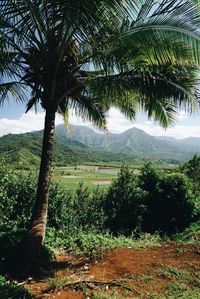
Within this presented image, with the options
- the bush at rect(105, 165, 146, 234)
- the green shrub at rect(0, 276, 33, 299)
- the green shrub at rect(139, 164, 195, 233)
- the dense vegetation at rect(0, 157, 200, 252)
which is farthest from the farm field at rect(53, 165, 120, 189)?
the green shrub at rect(0, 276, 33, 299)

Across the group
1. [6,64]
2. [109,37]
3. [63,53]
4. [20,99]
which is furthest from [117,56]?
[20,99]

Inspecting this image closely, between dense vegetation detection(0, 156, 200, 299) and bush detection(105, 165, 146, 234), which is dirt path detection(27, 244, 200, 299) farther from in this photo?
bush detection(105, 165, 146, 234)

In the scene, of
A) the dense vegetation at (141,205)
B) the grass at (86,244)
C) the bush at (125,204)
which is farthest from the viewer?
the bush at (125,204)

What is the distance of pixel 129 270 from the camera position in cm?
727

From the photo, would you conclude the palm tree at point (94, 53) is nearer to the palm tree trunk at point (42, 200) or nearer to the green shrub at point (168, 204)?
the palm tree trunk at point (42, 200)

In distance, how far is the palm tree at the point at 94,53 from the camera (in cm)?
747

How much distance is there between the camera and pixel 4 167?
45.8ft

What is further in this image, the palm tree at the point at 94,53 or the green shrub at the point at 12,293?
the palm tree at the point at 94,53

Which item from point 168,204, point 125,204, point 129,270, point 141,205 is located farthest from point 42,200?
point 168,204

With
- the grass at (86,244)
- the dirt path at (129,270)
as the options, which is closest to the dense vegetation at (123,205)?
the grass at (86,244)

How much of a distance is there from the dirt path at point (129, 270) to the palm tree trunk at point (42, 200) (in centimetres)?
60

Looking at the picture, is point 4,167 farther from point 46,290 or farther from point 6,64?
point 46,290

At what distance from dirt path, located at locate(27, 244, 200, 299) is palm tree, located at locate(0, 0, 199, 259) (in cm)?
111

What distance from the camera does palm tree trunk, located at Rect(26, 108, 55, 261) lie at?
27.1ft
